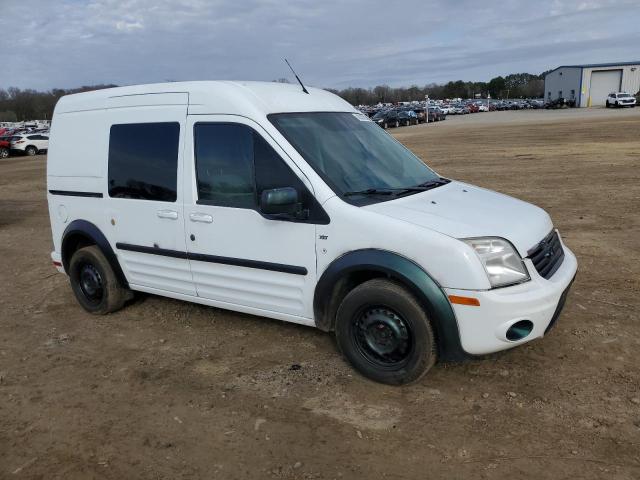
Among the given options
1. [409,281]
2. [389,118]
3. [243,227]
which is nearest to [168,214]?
[243,227]

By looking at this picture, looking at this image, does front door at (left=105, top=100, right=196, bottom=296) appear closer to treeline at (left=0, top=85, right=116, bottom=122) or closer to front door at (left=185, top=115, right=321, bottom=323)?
front door at (left=185, top=115, right=321, bottom=323)

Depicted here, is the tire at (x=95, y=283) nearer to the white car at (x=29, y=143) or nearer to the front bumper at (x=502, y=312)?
the front bumper at (x=502, y=312)

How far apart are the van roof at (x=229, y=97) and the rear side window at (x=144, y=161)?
0.24m

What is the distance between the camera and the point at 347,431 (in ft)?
11.2

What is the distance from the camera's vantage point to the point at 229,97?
434 cm

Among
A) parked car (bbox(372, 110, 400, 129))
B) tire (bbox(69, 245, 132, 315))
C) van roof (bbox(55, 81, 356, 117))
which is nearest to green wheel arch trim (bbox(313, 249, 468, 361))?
van roof (bbox(55, 81, 356, 117))

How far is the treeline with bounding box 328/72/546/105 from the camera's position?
5605 inches

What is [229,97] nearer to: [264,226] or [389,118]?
[264,226]

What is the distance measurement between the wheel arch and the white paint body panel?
0.26ft

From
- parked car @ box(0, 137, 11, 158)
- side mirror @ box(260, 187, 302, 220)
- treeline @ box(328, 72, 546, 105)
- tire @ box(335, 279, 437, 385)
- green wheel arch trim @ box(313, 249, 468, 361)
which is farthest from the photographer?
treeline @ box(328, 72, 546, 105)

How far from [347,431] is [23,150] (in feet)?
128

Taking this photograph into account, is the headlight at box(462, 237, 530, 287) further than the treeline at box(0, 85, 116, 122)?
No

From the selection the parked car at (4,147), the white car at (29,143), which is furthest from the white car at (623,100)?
the parked car at (4,147)

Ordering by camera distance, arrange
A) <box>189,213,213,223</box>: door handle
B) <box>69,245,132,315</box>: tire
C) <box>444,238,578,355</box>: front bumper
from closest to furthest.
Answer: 1. <box>444,238,578,355</box>: front bumper
2. <box>189,213,213,223</box>: door handle
3. <box>69,245,132,315</box>: tire
